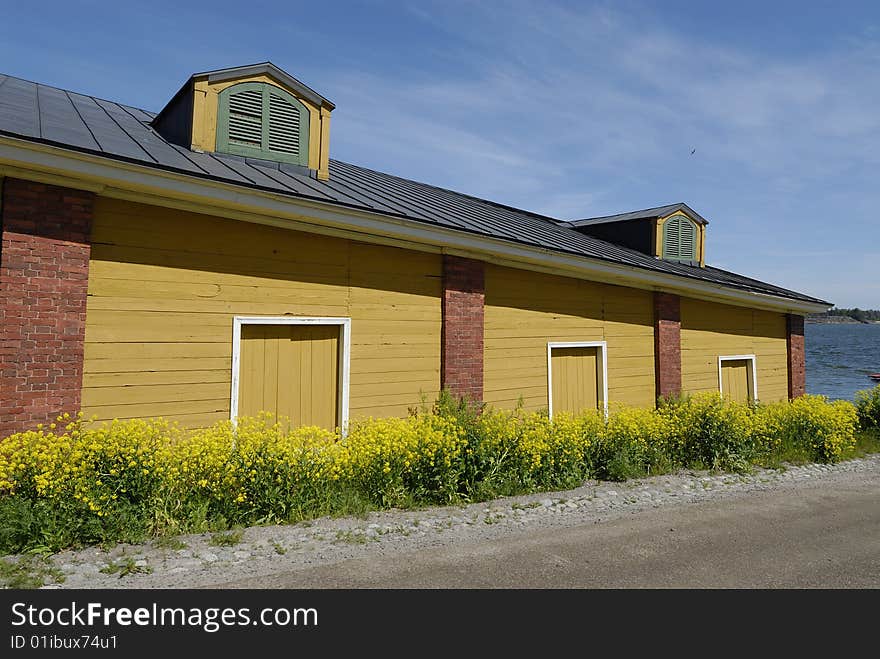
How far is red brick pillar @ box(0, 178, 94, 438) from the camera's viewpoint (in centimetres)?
586

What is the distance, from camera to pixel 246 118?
8.62 m

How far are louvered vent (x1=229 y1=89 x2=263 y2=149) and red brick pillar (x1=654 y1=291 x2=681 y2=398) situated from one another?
357 inches

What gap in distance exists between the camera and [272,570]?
16.9 ft

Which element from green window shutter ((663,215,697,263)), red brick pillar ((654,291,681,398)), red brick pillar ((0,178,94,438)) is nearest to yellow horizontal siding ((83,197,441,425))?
red brick pillar ((0,178,94,438))

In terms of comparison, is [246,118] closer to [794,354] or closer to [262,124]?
[262,124]

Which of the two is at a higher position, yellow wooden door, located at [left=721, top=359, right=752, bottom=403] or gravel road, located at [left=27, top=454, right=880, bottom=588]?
yellow wooden door, located at [left=721, top=359, right=752, bottom=403]

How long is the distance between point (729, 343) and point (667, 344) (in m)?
2.83

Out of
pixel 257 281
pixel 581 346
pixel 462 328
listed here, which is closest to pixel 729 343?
pixel 581 346

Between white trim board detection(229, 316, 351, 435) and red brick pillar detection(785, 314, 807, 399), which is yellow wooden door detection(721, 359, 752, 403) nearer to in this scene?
red brick pillar detection(785, 314, 807, 399)

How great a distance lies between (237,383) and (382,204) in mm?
3424

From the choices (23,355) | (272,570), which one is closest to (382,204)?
(23,355)

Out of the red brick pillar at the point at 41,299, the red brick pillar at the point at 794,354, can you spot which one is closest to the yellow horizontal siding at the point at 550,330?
the red brick pillar at the point at 41,299

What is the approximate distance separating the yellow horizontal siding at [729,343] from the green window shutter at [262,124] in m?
9.67
